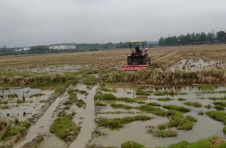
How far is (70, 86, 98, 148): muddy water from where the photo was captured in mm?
7894

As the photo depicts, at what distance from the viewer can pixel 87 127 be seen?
9.41 m

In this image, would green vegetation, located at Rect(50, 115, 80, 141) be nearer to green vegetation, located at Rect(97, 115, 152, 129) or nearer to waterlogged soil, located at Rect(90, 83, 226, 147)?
waterlogged soil, located at Rect(90, 83, 226, 147)

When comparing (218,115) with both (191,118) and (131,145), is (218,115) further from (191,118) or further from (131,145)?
(131,145)

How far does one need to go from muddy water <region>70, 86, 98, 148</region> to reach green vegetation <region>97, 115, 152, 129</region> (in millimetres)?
433

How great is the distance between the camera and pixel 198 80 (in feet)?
55.9

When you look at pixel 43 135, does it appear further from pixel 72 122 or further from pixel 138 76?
pixel 138 76

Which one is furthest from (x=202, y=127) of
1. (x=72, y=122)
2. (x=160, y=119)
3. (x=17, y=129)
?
(x=17, y=129)

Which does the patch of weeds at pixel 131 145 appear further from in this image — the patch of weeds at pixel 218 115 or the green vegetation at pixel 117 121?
the patch of weeds at pixel 218 115

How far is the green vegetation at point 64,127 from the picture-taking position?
850cm

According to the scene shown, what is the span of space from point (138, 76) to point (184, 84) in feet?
12.6

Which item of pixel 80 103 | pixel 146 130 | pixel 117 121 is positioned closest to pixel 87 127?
pixel 117 121

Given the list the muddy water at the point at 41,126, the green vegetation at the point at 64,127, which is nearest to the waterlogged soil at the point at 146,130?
the green vegetation at the point at 64,127

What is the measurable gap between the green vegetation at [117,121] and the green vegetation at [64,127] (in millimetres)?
1167

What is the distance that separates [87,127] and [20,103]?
6498 mm
